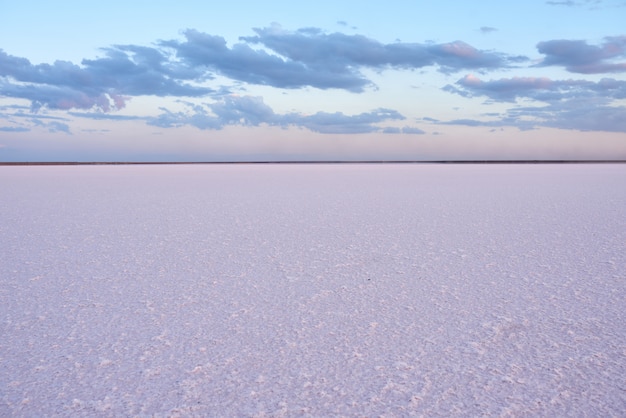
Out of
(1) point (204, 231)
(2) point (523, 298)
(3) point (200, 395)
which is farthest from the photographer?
(1) point (204, 231)

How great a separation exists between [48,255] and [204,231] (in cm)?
161

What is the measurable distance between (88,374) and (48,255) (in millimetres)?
2608

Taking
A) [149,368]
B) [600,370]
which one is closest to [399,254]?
[600,370]

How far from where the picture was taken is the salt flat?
1787 millimetres

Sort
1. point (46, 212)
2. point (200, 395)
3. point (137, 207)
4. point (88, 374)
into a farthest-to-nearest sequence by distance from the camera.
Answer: point (137, 207)
point (46, 212)
point (88, 374)
point (200, 395)

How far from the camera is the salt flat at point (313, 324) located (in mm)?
1787

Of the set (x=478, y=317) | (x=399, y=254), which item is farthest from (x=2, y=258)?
(x=478, y=317)

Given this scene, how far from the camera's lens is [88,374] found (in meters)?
1.97

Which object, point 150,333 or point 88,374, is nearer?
point 88,374

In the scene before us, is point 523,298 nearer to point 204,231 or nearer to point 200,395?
point 200,395

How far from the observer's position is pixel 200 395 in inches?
70.7

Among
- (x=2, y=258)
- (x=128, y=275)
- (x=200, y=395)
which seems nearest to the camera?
(x=200, y=395)

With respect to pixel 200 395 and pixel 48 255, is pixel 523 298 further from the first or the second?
pixel 48 255

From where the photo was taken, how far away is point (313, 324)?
2504 mm
